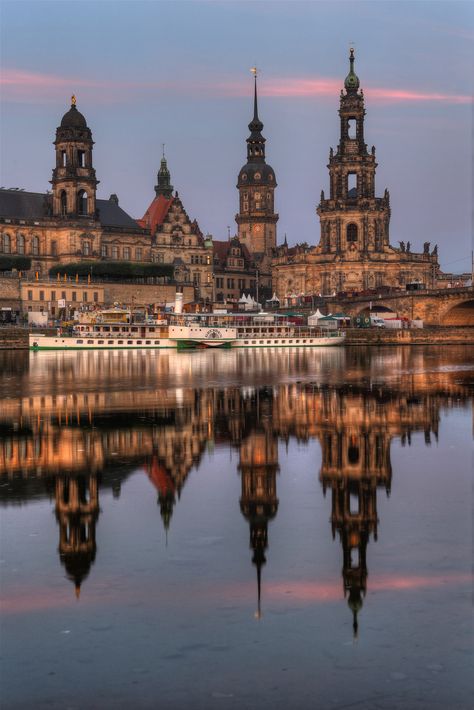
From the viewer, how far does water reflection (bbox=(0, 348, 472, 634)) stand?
14008 mm

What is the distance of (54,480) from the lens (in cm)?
1680

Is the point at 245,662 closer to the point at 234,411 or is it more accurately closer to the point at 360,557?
the point at 360,557

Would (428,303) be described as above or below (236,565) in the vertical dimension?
above

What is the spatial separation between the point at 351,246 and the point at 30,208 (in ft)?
135

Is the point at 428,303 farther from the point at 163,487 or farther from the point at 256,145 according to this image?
the point at 163,487

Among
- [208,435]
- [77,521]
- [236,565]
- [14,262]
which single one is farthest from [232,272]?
[236,565]

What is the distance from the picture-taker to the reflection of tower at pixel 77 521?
38.4 ft

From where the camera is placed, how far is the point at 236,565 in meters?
11.6

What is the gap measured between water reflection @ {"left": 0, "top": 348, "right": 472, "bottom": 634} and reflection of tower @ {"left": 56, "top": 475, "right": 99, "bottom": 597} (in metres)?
0.03

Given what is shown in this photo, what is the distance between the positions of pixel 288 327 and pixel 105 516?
282ft

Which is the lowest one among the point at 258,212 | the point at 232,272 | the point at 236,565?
the point at 236,565

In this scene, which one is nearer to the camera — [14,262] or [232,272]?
[14,262]

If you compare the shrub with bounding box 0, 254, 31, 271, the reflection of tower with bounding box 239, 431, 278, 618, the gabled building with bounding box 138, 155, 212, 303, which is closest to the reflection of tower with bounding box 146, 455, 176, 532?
the reflection of tower with bounding box 239, 431, 278, 618

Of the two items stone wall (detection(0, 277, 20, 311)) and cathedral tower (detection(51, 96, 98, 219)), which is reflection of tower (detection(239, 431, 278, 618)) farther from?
cathedral tower (detection(51, 96, 98, 219))
